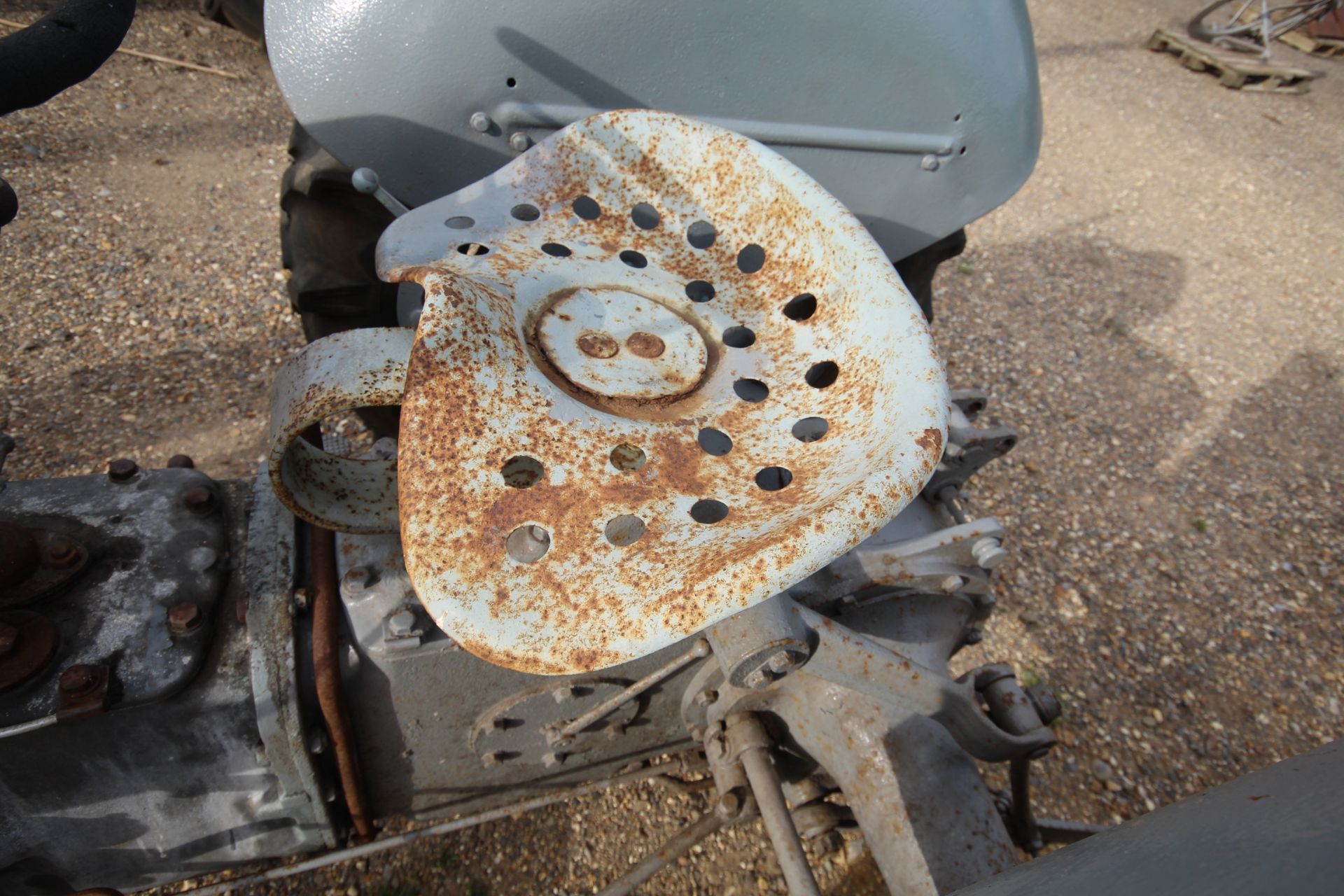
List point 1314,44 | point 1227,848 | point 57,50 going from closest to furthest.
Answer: point 1227,848
point 57,50
point 1314,44

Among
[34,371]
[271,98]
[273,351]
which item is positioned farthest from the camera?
[271,98]

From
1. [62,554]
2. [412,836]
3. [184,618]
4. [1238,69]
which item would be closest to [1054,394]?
[412,836]

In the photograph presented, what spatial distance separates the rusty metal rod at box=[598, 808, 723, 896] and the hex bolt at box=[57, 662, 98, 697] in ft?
2.65

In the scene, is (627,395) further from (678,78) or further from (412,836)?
(412,836)

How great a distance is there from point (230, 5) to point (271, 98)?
0.48 meters

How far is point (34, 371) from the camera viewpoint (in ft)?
8.05

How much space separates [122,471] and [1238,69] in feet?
21.9

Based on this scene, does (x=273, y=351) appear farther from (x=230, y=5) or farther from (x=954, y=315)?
(x=954, y=315)

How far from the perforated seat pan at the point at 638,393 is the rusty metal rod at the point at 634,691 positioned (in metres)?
0.43

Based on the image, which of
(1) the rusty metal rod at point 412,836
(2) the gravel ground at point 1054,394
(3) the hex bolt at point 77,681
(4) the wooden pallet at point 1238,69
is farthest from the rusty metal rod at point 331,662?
(4) the wooden pallet at point 1238,69

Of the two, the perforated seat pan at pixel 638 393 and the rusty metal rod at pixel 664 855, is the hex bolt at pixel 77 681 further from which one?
the rusty metal rod at pixel 664 855

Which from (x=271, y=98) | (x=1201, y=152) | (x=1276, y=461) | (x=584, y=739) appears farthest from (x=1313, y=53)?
(x=584, y=739)

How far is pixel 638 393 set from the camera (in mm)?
961

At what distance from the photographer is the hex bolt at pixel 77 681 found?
0.96 metres
